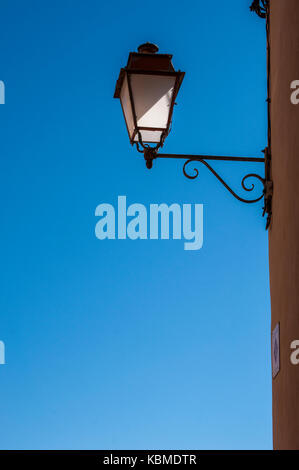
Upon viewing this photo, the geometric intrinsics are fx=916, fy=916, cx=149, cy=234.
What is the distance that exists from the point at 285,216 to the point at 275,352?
945 mm

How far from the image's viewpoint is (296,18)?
5066 millimetres

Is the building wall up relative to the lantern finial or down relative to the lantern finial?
down

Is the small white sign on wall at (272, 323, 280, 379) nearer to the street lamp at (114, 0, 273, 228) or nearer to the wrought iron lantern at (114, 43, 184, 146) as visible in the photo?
the street lamp at (114, 0, 273, 228)

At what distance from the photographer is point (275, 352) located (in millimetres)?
5770

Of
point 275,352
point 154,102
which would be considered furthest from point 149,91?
point 275,352

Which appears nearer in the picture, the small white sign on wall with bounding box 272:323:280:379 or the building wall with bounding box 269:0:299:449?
the building wall with bounding box 269:0:299:449

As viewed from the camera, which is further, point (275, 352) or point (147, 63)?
point (147, 63)

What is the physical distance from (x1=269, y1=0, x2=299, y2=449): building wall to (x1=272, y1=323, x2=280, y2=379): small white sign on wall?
0.05 meters

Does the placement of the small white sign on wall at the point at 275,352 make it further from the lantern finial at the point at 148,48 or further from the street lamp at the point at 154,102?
the lantern finial at the point at 148,48

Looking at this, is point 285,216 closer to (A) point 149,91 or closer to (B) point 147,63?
(A) point 149,91

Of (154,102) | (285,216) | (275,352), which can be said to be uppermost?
(154,102)

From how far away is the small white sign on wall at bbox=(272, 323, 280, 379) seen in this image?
222 inches

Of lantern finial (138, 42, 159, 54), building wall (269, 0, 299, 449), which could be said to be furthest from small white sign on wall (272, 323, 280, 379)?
lantern finial (138, 42, 159, 54)
